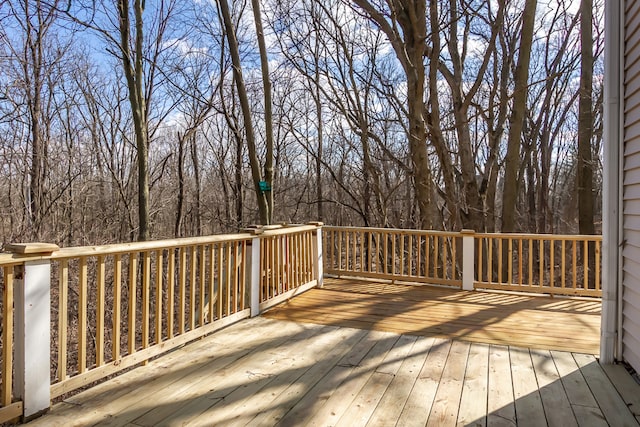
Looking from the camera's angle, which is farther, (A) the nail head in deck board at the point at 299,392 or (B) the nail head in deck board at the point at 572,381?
(B) the nail head in deck board at the point at 572,381

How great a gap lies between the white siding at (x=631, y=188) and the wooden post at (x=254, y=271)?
114 inches

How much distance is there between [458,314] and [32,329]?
11.4 ft

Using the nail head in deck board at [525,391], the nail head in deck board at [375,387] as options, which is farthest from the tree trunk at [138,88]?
the nail head in deck board at [525,391]

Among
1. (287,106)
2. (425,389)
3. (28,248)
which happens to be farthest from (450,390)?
(287,106)

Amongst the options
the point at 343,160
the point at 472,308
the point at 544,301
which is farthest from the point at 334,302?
the point at 343,160

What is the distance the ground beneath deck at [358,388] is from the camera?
1910 mm

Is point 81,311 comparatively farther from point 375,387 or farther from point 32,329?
point 375,387

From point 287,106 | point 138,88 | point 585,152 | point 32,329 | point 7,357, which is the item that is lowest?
point 7,357

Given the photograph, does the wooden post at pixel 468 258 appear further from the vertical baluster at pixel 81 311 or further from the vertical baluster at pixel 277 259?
the vertical baluster at pixel 81 311

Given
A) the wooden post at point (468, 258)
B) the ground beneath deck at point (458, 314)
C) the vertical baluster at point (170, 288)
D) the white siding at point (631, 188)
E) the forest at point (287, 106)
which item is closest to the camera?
the white siding at point (631, 188)

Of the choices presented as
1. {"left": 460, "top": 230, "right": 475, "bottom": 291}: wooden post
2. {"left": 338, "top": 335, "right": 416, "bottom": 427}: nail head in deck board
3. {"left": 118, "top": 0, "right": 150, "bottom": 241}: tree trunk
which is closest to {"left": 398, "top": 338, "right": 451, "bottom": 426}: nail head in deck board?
{"left": 338, "top": 335, "right": 416, "bottom": 427}: nail head in deck board

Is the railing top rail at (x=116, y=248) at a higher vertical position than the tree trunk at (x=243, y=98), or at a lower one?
lower

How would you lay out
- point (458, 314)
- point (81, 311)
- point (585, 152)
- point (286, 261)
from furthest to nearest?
point (585, 152) < point (286, 261) < point (458, 314) < point (81, 311)

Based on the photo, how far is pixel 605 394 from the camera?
2160 millimetres
